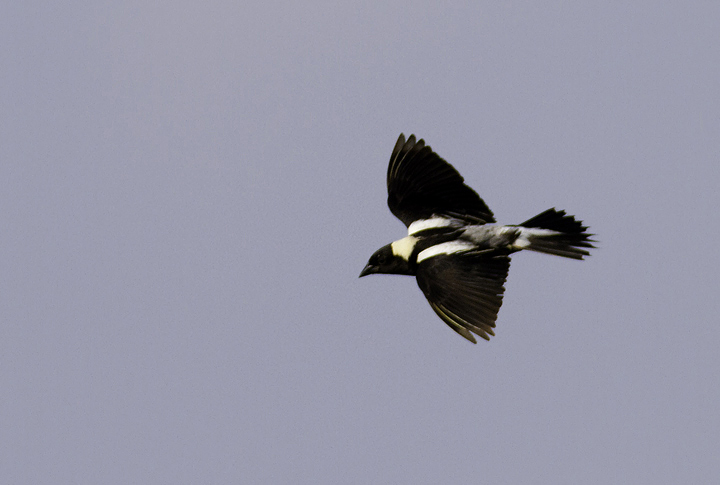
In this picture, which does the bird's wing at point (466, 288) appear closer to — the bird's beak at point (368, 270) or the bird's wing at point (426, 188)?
the bird's wing at point (426, 188)

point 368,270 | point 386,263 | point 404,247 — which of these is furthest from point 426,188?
point 368,270

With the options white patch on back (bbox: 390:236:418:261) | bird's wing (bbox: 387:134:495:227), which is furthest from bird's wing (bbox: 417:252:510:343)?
bird's wing (bbox: 387:134:495:227)

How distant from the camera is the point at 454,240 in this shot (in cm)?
775

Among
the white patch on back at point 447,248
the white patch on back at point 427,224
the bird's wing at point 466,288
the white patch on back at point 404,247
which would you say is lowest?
the bird's wing at point 466,288

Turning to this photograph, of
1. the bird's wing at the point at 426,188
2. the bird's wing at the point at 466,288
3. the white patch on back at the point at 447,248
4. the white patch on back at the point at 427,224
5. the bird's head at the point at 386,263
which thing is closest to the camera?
the bird's wing at the point at 466,288

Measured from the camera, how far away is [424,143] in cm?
811

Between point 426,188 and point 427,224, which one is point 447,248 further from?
point 426,188

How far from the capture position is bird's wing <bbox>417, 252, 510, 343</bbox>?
727 cm

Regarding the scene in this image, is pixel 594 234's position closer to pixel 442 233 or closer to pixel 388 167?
pixel 442 233

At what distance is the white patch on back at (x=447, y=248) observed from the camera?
25.1ft

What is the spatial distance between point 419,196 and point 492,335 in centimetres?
159

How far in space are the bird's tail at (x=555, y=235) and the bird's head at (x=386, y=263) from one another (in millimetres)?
1183

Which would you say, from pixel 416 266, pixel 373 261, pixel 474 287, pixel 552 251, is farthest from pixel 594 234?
pixel 373 261

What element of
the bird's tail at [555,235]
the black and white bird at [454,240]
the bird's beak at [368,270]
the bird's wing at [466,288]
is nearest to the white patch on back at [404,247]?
the black and white bird at [454,240]
